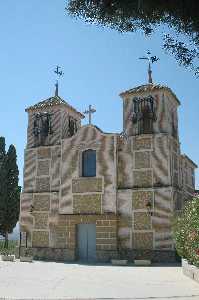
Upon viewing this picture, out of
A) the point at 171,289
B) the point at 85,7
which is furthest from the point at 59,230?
the point at 85,7

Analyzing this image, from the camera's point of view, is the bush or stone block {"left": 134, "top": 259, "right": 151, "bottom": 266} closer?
the bush

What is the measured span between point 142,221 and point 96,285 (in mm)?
10904

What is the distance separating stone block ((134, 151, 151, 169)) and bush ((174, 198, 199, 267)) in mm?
6288

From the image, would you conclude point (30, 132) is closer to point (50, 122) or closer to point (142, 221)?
point (50, 122)

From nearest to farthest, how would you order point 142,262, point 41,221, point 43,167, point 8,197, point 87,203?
Answer: point 142,262 → point 87,203 → point 41,221 → point 43,167 → point 8,197

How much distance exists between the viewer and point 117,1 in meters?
8.61

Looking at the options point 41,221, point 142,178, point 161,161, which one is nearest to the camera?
point 161,161

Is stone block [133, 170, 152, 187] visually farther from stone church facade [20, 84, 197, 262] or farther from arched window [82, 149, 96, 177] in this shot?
arched window [82, 149, 96, 177]

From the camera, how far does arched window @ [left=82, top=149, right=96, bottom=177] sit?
27.7m

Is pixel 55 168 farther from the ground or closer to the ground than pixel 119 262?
farther from the ground

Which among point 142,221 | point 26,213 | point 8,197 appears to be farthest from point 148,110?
point 8,197

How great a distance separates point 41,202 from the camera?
2902 cm

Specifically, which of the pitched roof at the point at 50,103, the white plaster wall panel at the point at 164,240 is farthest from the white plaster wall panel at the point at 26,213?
the white plaster wall panel at the point at 164,240

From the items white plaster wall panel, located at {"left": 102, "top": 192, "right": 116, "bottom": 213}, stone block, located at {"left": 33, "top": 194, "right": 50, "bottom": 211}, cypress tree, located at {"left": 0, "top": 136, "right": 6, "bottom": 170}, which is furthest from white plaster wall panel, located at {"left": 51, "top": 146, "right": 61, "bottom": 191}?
cypress tree, located at {"left": 0, "top": 136, "right": 6, "bottom": 170}
